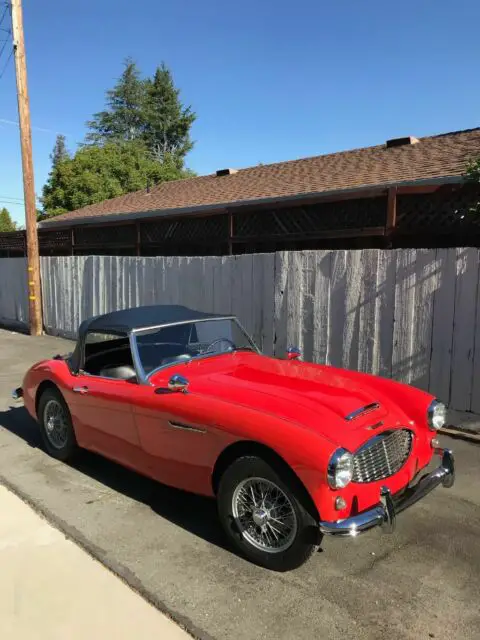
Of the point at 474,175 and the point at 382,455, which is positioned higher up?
the point at 474,175

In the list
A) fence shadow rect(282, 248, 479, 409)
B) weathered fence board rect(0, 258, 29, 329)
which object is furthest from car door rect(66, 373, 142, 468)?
weathered fence board rect(0, 258, 29, 329)

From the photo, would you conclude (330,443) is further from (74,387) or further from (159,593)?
(74,387)

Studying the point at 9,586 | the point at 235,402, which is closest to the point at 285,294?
the point at 235,402

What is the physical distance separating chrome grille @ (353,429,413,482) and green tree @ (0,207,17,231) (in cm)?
7192

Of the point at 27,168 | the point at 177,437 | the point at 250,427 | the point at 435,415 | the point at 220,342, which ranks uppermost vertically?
the point at 27,168

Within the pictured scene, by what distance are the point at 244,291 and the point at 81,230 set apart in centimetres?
799

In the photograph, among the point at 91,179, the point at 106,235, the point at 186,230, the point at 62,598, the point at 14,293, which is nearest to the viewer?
the point at 62,598

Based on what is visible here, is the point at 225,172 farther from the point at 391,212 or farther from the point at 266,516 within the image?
the point at 266,516

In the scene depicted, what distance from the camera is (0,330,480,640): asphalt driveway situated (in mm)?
2566

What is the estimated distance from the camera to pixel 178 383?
344cm

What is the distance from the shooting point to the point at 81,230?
14062mm

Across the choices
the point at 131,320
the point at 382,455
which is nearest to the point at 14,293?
the point at 131,320

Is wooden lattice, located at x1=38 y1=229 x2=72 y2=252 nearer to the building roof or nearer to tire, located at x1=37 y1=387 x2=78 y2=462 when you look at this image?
the building roof

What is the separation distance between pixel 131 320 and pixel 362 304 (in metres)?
3.07
